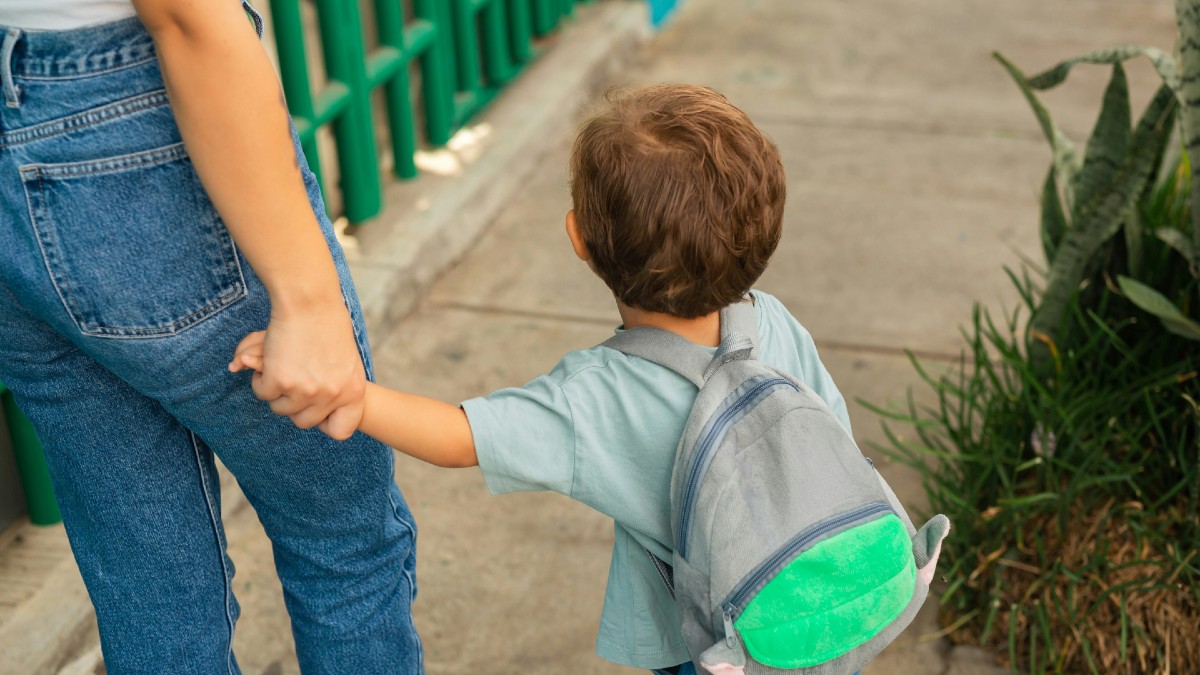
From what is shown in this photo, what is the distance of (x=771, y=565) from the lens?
1.27m

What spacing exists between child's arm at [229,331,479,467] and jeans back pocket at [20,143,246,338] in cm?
19

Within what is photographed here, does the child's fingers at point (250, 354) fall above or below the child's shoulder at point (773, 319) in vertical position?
above

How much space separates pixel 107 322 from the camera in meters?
1.22

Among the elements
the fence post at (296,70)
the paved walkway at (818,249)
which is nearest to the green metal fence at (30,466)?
the paved walkway at (818,249)

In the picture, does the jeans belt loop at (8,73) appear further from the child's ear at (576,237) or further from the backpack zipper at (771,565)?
the backpack zipper at (771,565)

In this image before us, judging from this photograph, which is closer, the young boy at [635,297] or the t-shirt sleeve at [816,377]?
the young boy at [635,297]

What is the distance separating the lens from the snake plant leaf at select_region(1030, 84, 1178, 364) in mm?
2221

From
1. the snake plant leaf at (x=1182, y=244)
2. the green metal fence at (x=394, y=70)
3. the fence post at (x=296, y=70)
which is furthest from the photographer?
the green metal fence at (x=394, y=70)

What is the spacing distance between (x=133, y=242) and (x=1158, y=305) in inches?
66.0

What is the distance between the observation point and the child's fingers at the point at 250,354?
4.03 feet

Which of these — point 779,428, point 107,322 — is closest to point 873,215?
point 779,428

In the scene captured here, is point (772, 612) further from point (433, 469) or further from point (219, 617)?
point (433, 469)

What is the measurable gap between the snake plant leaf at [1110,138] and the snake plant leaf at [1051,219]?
106 millimetres

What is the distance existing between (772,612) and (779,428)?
0.19m
